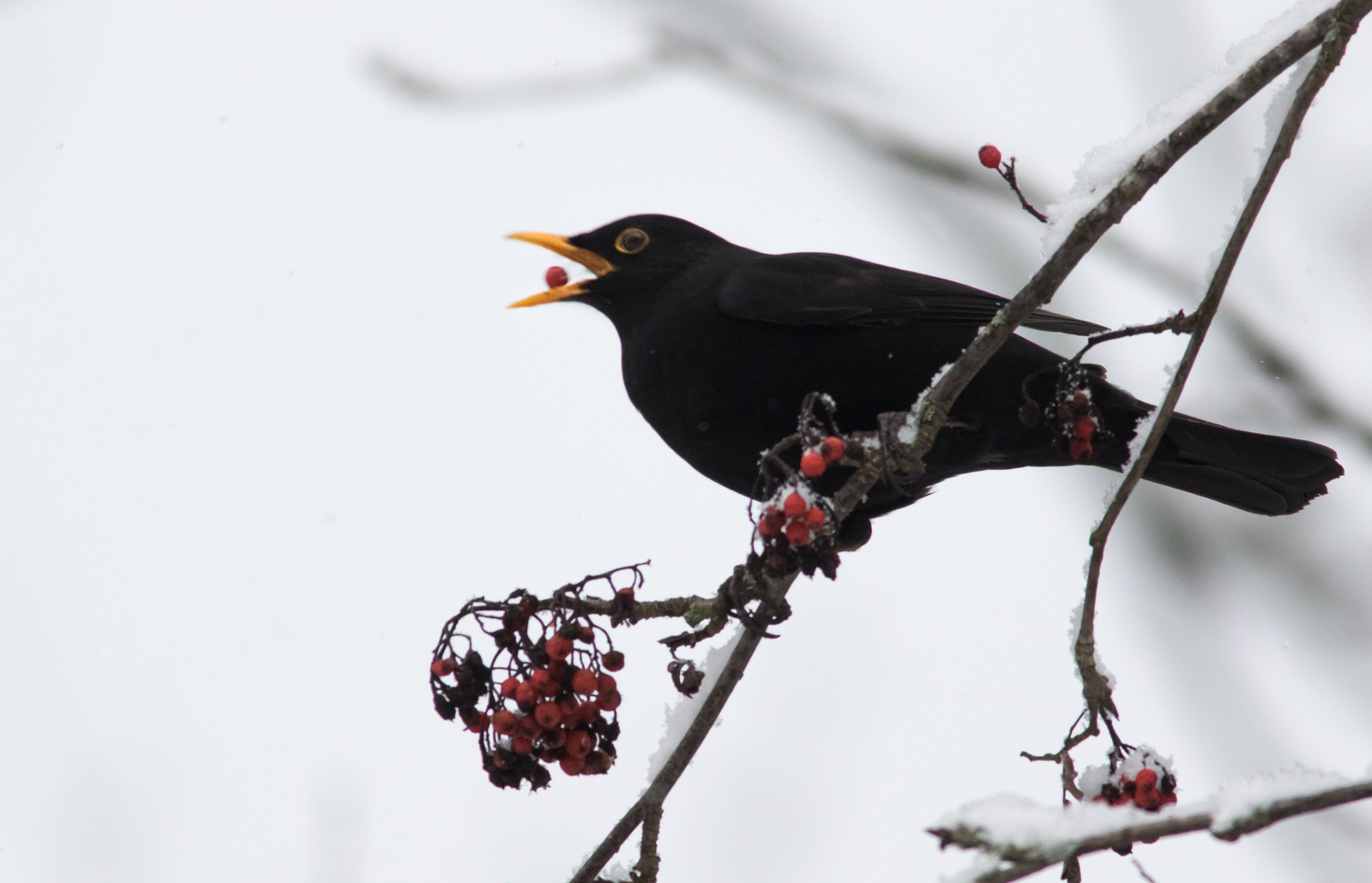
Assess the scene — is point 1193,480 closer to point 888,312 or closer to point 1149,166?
point 888,312

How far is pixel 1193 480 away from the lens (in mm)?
3764

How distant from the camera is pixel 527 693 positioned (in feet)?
8.38

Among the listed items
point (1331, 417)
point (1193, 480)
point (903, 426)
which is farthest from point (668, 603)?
point (1193, 480)

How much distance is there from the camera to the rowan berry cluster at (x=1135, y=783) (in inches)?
97.7

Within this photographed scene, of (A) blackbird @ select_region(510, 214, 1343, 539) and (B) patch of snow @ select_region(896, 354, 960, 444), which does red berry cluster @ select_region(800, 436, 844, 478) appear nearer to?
(B) patch of snow @ select_region(896, 354, 960, 444)

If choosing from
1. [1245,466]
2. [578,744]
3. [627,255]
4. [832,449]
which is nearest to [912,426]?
[832,449]

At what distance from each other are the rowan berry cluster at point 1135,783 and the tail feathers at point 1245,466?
1.41 m

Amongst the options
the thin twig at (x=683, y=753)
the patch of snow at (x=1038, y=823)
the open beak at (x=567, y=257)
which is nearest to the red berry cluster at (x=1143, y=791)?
the thin twig at (x=683, y=753)

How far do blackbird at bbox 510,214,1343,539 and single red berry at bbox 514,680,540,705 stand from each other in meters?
1.18

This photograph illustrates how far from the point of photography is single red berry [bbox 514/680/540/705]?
2553mm

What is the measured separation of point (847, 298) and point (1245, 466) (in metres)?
1.34

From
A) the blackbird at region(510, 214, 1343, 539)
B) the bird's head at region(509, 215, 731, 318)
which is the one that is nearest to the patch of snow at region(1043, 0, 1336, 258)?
the blackbird at region(510, 214, 1343, 539)

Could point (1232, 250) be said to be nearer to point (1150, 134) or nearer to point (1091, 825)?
point (1150, 134)

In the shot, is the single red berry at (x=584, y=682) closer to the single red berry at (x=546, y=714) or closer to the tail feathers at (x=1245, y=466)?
the single red berry at (x=546, y=714)
